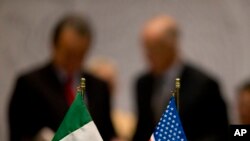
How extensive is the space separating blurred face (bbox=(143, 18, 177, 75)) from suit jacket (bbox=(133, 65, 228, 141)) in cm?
17

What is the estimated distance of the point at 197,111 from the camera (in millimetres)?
5996

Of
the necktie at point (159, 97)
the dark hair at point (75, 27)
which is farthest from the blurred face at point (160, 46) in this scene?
the dark hair at point (75, 27)

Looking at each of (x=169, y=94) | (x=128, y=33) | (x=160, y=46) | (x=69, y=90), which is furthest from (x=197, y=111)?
(x=128, y=33)

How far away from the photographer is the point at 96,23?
9711 millimetres

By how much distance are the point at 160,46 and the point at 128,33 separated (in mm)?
3333

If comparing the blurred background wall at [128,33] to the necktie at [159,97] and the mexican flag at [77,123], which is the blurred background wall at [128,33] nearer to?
the necktie at [159,97]

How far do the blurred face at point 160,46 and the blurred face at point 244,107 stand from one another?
553 millimetres

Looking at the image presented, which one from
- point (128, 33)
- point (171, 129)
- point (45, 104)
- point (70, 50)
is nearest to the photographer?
point (171, 129)

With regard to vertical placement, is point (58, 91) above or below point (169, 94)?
above

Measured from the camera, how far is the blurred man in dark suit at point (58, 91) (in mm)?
5707

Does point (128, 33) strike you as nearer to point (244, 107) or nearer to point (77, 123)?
point (244, 107)

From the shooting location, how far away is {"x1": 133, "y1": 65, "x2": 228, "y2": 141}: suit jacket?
593cm

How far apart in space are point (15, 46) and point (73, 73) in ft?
11.8

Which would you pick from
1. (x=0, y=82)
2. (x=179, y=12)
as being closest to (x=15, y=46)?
(x=0, y=82)
